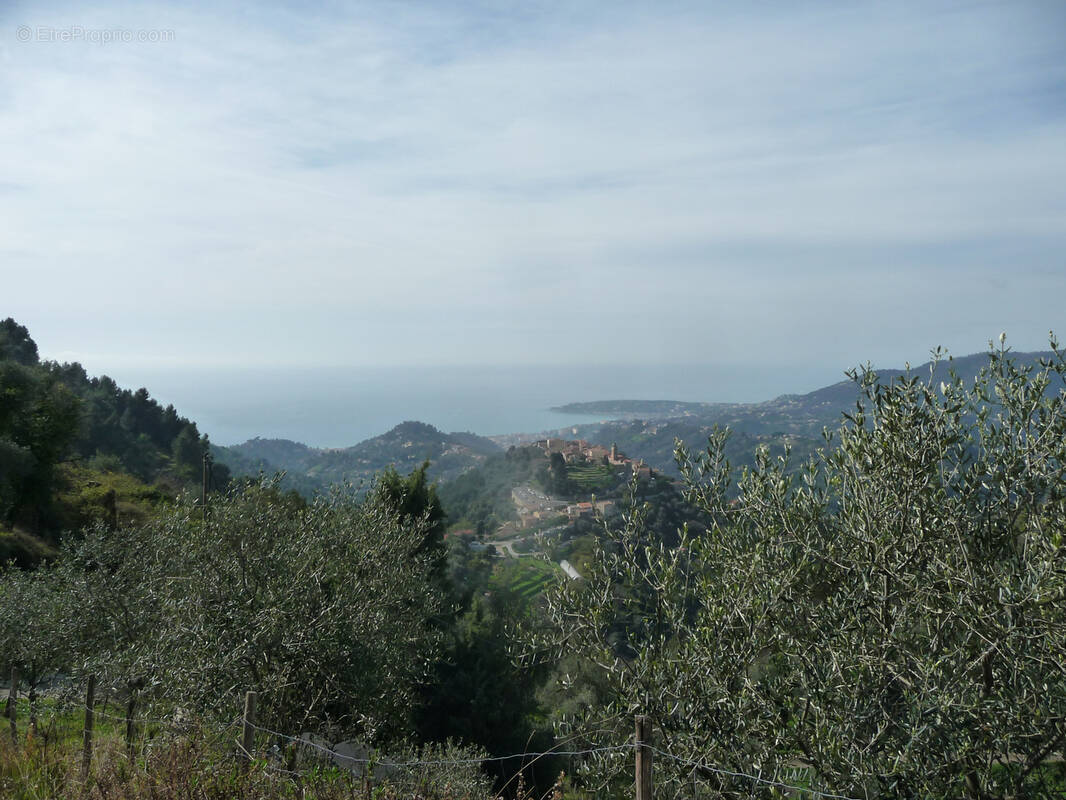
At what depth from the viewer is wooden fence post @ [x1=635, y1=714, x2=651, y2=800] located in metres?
4.59

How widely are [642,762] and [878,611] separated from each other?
2.25 m

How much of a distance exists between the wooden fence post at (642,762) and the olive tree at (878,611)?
19.4 inches

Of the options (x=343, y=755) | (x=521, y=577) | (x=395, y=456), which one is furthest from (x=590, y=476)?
(x=395, y=456)

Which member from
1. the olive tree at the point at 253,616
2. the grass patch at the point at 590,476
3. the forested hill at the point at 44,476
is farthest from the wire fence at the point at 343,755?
the grass patch at the point at 590,476

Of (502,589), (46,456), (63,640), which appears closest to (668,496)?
(502,589)

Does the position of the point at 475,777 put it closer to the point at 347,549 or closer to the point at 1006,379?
the point at 347,549

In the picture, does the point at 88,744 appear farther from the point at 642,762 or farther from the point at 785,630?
the point at 785,630

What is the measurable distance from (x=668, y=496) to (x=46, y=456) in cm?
3180

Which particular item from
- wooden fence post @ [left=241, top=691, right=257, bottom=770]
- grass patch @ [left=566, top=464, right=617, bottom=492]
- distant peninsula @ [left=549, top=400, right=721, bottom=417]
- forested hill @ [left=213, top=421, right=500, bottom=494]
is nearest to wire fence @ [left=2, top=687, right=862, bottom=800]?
wooden fence post @ [left=241, top=691, right=257, bottom=770]

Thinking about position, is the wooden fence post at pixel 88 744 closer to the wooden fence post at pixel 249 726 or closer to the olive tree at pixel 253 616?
the olive tree at pixel 253 616

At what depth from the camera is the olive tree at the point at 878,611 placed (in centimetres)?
471

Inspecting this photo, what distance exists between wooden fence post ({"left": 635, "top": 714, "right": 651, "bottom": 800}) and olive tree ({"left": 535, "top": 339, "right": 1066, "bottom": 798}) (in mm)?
492

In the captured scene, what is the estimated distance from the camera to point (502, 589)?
3491cm

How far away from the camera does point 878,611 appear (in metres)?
5.39
